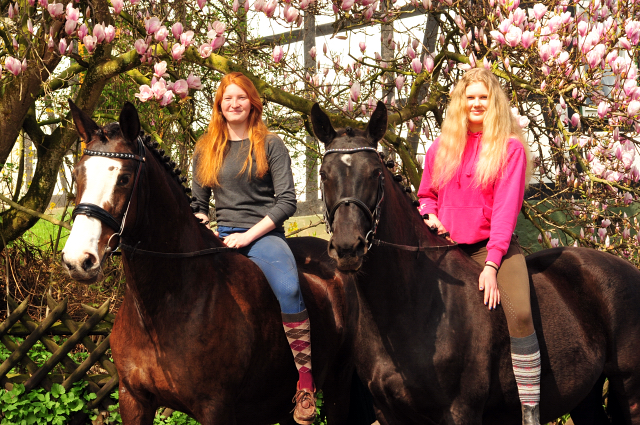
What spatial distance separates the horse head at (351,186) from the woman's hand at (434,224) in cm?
58

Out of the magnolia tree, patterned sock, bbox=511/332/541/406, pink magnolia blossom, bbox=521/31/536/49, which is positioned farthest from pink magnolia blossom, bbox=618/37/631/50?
patterned sock, bbox=511/332/541/406

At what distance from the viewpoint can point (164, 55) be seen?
535cm

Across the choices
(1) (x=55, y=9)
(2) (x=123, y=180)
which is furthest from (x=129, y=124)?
(1) (x=55, y=9)

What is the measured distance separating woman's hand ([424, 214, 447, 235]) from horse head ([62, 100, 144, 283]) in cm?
160

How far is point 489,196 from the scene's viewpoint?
11.7 ft

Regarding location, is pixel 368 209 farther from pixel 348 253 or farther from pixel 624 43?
pixel 624 43

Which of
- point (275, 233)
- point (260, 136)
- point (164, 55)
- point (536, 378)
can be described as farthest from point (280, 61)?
point (536, 378)

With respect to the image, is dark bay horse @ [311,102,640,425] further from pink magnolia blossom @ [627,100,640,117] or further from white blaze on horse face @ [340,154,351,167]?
pink magnolia blossom @ [627,100,640,117]

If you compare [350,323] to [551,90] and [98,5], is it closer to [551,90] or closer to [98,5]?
[551,90]

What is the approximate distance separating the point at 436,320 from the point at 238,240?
1280 mm

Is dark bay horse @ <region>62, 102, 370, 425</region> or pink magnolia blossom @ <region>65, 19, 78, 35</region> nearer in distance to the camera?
dark bay horse @ <region>62, 102, 370, 425</region>

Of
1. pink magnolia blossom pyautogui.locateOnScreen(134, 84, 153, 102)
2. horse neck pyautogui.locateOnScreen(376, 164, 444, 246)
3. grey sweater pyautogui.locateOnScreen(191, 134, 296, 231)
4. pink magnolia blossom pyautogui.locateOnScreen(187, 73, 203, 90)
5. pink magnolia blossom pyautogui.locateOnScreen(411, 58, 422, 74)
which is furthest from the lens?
pink magnolia blossom pyautogui.locateOnScreen(411, 58, 422, 74)

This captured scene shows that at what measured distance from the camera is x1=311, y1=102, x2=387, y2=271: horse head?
113 inches

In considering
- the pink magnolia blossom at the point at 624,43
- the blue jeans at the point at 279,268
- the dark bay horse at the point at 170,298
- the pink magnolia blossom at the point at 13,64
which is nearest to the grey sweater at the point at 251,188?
the blue jeans at the point at 279,268
